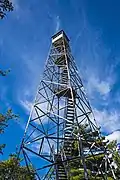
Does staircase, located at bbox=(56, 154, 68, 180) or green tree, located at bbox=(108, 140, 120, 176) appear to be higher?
green tree, located at bbox=(108, 140, 120, 176)

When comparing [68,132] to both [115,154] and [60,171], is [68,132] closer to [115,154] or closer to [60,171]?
[60,171]

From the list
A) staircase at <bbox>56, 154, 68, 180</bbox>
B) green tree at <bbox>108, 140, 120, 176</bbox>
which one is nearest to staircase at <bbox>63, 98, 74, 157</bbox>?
staircase at <bbox>56, 154, 68, 180</bbox>

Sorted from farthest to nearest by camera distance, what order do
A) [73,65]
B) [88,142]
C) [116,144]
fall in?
[116,144] < [73,65] < [88,142]

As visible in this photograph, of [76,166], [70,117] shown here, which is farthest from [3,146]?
[76,166]

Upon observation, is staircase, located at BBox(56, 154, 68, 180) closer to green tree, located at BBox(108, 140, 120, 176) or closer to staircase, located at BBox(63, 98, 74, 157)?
staircase, located at BBox(63, 98, 74, 157)

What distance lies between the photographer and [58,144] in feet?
39.6

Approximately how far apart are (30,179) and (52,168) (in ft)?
9.64

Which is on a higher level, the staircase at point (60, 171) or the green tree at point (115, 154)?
the green tree at point (115, 154)

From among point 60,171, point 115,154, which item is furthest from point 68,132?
point 115,154

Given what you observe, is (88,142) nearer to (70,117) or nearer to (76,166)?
(70,117)

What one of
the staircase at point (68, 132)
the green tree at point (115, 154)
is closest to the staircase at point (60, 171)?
the staircase at point (68, 132)

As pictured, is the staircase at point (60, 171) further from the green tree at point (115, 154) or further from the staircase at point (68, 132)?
the green tree at point (115, 154)

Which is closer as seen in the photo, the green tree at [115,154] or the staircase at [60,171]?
the staircase at [60,171]

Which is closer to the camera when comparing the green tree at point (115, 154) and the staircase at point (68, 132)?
the staircase at point (68, 132)
